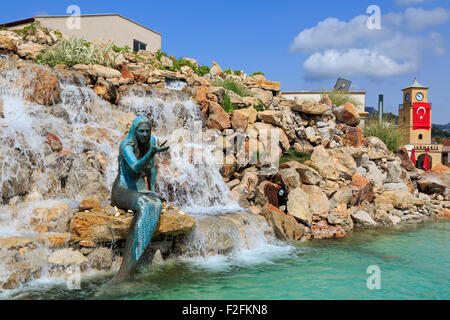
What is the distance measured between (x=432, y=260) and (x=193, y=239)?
14.3 ft

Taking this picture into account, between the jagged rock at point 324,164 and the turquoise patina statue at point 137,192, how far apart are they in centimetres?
643

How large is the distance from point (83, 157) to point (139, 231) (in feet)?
9.39

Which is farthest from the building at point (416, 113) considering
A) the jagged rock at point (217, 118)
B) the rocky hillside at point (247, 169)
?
the jagged rock at point (217, 118)

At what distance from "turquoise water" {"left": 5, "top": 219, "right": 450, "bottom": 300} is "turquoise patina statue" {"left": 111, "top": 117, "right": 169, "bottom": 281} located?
0.42 metres

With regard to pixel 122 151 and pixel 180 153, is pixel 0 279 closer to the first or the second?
pixel 122 151

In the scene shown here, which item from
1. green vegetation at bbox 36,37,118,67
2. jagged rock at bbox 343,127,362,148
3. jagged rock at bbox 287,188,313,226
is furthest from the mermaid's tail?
jagged rock at bbox 343,127,362,148

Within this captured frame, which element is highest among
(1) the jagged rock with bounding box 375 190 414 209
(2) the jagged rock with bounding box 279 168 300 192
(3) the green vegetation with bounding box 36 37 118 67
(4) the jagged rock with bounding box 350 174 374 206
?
(3) the green vegetation with bounding box 36 37 118 67

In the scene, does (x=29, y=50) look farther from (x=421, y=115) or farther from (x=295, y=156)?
(x=421, y=115)

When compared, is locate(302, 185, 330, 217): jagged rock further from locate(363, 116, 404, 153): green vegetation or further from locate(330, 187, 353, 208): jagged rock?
locate(363, 116, 404, 153): green vegetation

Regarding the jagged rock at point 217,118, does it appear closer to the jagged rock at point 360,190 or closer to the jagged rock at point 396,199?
the jagged rock at point 360,190

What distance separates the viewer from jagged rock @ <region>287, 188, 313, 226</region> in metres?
8.84
